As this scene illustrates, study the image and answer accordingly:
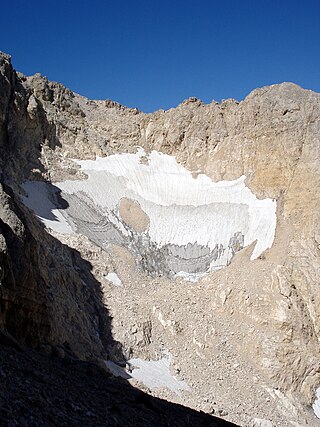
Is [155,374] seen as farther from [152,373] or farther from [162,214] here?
[162,214]

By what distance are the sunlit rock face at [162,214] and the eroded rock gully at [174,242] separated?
0.13 meters

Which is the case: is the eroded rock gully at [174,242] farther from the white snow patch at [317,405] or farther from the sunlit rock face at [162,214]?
the white snow patch at [317,405]

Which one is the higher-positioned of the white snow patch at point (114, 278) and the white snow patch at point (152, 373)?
the white snow patch at point (114, 278)

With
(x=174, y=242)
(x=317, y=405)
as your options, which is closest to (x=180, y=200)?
(x=174, y=242)

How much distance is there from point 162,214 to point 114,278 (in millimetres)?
10373

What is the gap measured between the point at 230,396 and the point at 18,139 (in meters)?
25.1

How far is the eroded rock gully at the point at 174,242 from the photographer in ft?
79.4

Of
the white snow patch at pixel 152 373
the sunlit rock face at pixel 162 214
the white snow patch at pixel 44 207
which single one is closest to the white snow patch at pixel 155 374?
the white snow patch at pixel 152 373

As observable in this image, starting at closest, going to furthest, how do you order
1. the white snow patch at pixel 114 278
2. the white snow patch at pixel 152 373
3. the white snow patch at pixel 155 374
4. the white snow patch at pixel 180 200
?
the white snow patch at pixel 152 373
the white snow patch at pixel 155 374
the white snow patch at pixel 114 278
the white snow patch at pixel 180 200

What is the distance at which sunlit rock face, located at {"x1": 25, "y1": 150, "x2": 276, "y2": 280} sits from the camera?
36031mm

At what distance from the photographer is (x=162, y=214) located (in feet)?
135

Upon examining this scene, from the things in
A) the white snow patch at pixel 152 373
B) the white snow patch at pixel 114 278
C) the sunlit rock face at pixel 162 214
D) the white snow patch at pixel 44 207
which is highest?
the sunlit rock face at pixel 162 214

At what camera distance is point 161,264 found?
3625cm

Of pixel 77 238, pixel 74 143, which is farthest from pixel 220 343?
pixel 74 143
